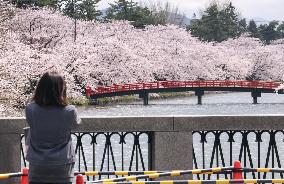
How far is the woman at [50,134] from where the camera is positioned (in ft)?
16.3

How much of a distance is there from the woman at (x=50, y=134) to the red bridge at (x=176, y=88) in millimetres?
50280

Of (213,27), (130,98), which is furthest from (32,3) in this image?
(213,27)

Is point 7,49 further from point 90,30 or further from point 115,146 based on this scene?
point 90,30

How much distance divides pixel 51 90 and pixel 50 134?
0.35 metres

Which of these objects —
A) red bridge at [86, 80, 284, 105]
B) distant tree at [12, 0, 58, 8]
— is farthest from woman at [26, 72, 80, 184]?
distant tree at [12, 0, 58, 8]

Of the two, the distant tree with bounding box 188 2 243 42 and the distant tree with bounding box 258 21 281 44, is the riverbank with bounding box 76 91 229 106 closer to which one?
→ the distant tree with bounding box 188 2 243 42

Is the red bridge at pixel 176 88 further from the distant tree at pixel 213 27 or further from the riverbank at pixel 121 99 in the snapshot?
the distant tree at pixel 213 27

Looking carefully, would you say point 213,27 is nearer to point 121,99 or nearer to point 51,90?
point 121,99

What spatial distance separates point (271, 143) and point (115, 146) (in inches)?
864

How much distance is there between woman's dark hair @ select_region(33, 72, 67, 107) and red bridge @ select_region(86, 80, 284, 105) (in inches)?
1982

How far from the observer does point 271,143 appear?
8.12 m

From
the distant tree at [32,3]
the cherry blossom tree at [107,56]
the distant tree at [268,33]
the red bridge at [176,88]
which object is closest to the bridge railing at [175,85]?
the red bridge at [176,88]

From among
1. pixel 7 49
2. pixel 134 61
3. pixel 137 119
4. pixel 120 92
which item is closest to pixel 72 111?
pixel 137 119

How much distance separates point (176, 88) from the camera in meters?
63.0
